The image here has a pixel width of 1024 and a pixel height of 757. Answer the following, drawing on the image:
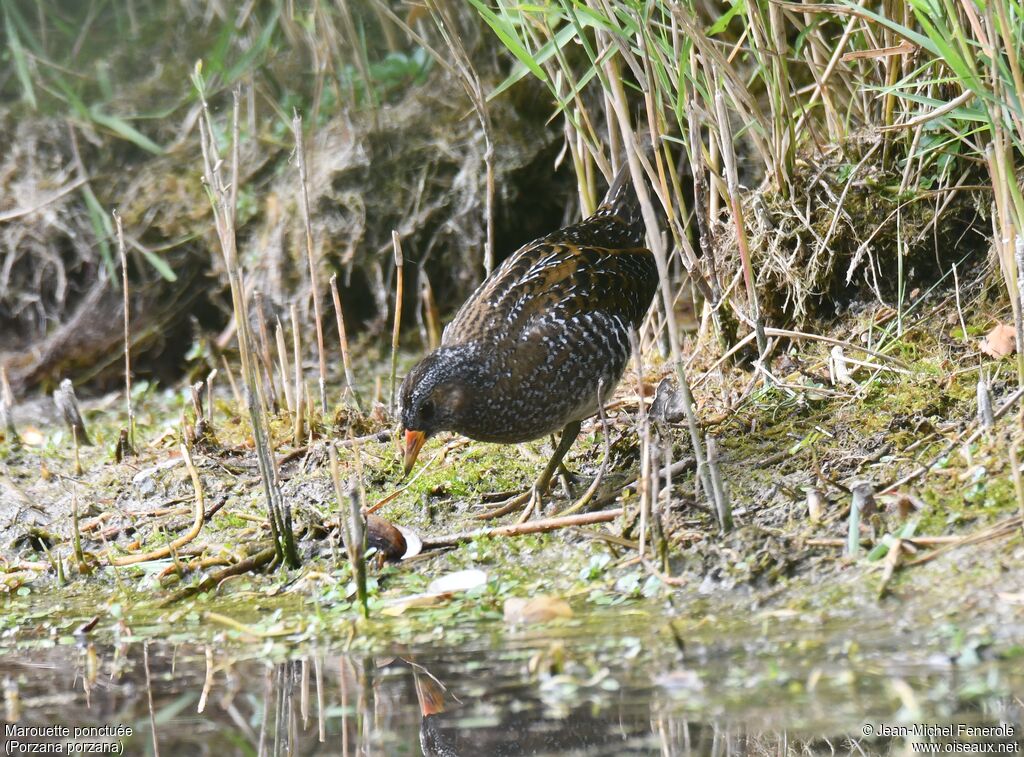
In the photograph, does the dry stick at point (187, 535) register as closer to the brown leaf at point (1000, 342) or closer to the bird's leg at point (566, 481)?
the bird's leg at point (566, 481)

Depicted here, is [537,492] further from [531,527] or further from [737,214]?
[737,214]

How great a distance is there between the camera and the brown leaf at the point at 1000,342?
4852 millimetres

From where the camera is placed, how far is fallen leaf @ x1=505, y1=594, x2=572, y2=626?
13.0ft

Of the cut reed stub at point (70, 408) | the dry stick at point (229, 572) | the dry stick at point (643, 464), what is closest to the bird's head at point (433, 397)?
the dry stick at point (229, 572)

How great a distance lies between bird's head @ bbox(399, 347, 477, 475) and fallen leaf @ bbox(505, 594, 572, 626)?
0.99 m

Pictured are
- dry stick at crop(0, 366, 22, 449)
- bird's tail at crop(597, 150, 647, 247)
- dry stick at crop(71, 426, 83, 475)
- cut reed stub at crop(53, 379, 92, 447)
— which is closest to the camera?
bird's tail at crop(597, 150, 647, 247)

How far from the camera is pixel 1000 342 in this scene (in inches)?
193

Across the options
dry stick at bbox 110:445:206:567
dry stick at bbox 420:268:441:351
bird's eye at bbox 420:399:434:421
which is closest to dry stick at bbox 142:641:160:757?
dry stick at bbox 110:445:206:567

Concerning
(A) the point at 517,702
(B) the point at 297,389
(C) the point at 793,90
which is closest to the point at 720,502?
(A) the point at 517,702

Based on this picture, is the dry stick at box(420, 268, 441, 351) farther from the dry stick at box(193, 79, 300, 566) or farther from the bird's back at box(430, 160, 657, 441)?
the dry stick at box(193, 79, 300, 566)

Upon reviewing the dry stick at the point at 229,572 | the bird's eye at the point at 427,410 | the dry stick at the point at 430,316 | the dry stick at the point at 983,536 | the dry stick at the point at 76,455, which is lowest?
the dry stick at the point at 983,536

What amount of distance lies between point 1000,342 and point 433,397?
2.20 metres

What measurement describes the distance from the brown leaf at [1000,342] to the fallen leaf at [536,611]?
2046 millimetres

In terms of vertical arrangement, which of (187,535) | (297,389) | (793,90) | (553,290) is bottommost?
(187,535)
